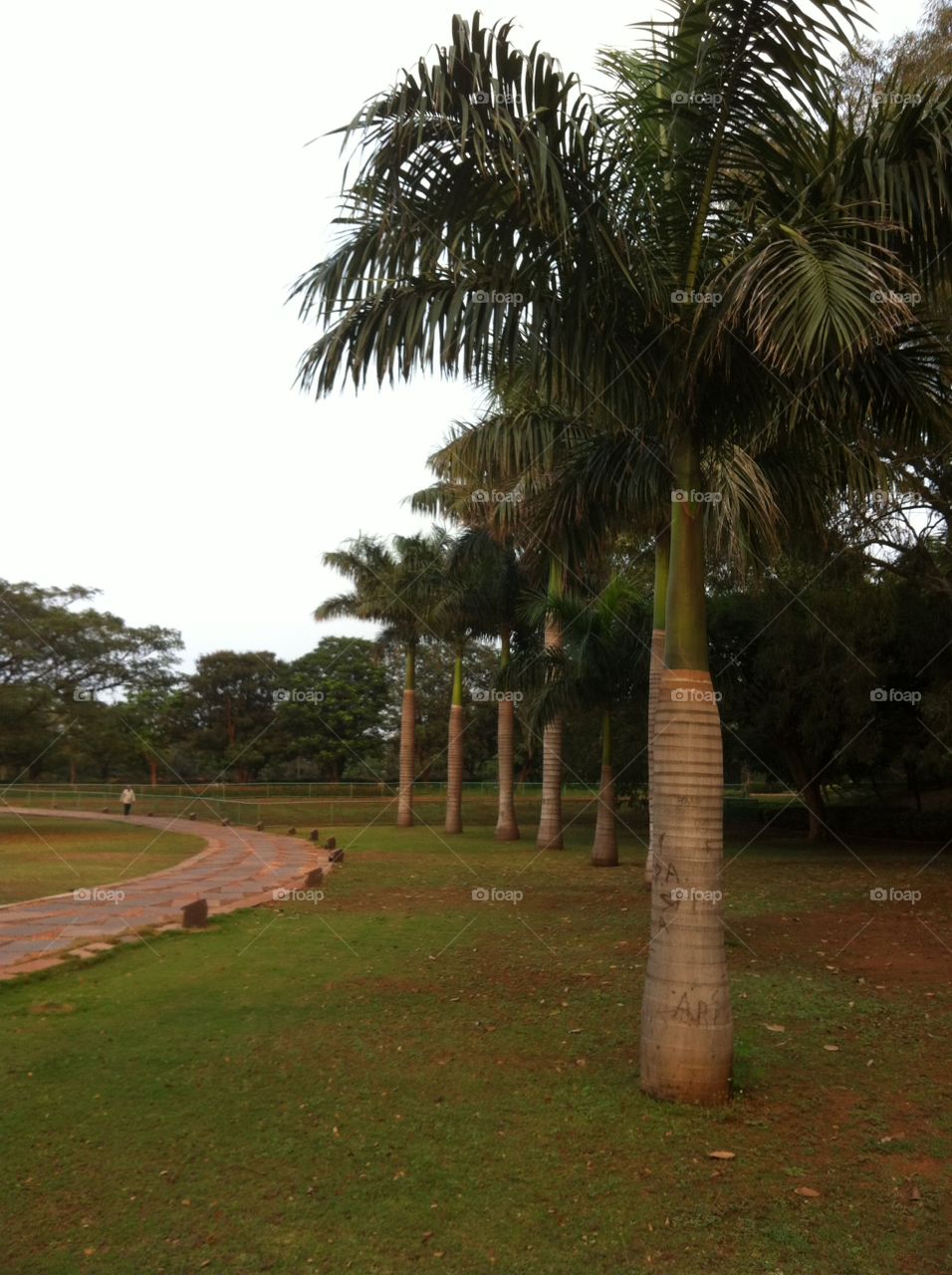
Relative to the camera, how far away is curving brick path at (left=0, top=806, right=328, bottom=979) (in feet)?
33.2

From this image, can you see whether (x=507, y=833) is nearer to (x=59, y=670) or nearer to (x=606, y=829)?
(x=606, y=829)

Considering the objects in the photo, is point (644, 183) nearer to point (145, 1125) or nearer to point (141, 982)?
point (145, 1125)

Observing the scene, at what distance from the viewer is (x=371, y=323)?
6266mm

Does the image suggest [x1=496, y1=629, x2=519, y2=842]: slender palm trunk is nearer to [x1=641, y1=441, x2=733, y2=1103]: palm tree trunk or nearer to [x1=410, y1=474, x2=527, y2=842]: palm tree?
[x1=410, y1=474, x2=527, y2=842]: palm tree

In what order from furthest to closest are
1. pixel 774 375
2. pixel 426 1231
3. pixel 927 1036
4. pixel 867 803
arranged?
pixel 867 803, pixel 927 1036, pixel 774 375, pixel 426 1231

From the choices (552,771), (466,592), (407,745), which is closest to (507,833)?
(552,771)

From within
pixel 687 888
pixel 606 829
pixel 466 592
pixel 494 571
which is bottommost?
pixel 606 829

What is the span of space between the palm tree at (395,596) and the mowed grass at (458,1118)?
20.9m

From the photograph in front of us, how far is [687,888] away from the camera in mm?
5633

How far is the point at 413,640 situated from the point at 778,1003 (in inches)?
1011

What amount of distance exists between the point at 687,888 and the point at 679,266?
3.71m

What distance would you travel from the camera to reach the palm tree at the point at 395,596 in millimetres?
30734

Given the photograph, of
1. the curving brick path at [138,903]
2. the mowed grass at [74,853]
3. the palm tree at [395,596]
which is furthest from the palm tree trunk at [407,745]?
the curving brick path at [138,903]

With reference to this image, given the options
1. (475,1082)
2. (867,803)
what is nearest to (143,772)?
(867,803)
